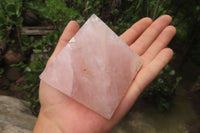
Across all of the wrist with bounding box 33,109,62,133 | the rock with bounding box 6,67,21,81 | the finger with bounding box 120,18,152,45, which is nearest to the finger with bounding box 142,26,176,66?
the finger with bounding box 120,18,152,45

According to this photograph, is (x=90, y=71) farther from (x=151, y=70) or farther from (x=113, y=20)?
(x=113, y=20)

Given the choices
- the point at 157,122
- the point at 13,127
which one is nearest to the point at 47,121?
the point at 13,127

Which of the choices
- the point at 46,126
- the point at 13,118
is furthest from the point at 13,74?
the point at 46,126

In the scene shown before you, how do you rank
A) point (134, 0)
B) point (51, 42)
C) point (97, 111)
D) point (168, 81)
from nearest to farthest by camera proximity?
point (97, 111)
point (134, 0)
point (51, 42)
point (168, 81)

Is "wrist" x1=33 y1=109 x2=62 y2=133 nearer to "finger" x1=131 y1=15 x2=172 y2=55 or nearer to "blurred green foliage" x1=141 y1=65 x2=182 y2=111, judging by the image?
"finger" x1=131 y1=15 x2=172 y2=55

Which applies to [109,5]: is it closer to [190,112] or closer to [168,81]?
[168,81]

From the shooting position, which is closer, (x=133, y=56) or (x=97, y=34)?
(x=97, y=34)
